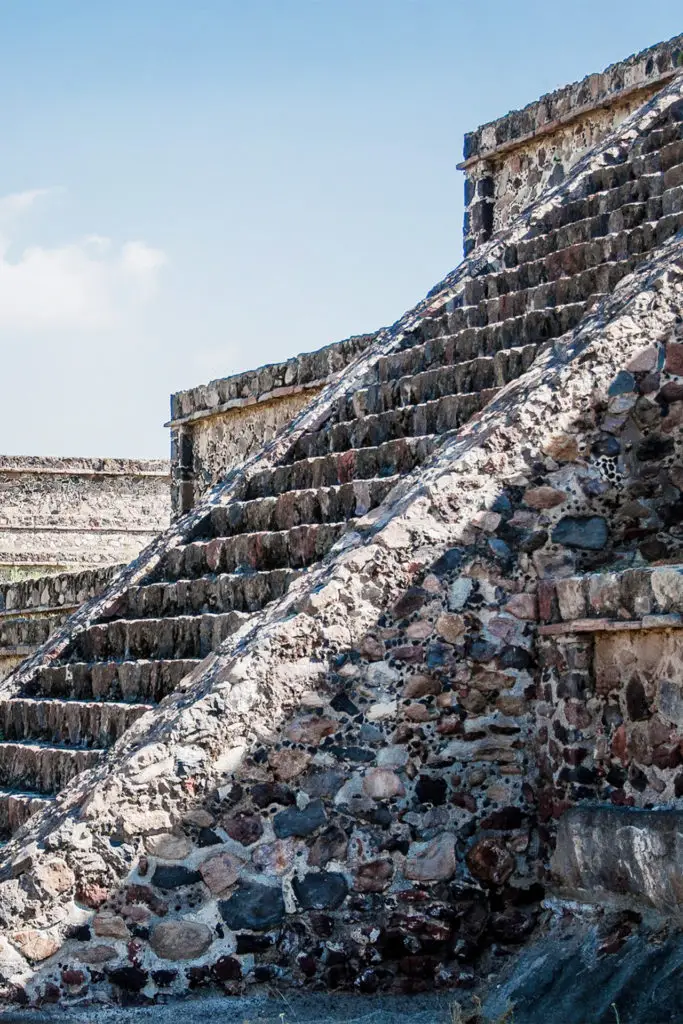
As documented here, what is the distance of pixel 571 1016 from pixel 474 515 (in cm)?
178

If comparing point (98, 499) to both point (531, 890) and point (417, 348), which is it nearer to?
point (417, 348)

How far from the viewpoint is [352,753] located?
510 cm

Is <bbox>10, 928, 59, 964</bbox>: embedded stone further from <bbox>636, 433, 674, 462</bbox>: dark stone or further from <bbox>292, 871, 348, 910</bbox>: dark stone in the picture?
<bbox>636, 433, 674, 462</bbox>: dark stone

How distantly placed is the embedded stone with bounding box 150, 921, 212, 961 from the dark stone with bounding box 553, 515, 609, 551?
184 cm

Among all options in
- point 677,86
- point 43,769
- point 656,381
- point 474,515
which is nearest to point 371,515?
point 474,515

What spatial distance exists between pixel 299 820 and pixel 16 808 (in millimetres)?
1959

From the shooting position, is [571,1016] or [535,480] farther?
[535,480]

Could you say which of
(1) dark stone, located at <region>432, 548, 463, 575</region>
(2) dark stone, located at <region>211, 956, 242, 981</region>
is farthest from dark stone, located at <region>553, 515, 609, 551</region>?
(2) dark stone, located at <region>211, 956, 242, 981</region>

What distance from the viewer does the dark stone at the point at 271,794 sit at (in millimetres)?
5012

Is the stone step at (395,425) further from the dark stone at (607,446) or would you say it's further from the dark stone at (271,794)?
the dark stone at (271,794)

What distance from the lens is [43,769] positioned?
22.1 feet

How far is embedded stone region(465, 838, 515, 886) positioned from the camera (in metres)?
→ 5.12

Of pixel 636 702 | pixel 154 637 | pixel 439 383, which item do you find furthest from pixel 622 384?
pixel 154 637

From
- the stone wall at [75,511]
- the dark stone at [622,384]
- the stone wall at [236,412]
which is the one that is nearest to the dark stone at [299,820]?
the dark stone at [622,384]
